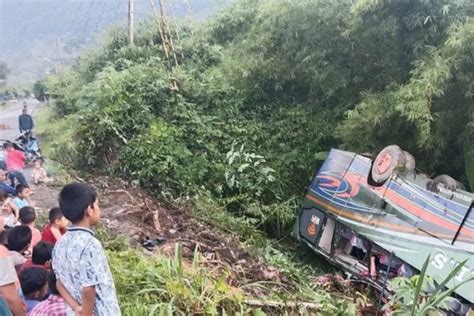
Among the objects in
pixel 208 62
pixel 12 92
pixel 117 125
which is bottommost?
pixel 12 92

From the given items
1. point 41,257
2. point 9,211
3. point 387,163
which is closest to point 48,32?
point 9,211

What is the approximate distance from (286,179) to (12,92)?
16.0m

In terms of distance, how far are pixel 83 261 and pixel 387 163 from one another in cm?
491

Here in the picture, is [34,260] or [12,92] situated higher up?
[34,260]

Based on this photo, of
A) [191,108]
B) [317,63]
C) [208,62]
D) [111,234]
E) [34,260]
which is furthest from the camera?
[208,62]

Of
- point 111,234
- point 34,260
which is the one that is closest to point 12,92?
point 111,234

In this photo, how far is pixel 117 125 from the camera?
29.8 feet

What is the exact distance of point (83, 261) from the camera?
2443mm

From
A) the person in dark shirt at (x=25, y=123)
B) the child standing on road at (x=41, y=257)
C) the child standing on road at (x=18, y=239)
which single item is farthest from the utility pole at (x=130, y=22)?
the child standing on road at (x=41, y=257)

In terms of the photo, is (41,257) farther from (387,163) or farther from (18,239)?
(387,163)

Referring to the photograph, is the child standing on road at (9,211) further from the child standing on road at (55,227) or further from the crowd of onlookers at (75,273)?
the crowd of onlookers at (75,273)

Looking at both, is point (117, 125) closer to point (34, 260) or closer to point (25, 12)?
point (34, 260)

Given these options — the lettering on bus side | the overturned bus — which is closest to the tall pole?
the overturned bus

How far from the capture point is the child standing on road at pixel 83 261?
8.05 ft
